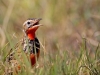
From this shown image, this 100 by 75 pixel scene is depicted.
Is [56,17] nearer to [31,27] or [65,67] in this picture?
[31,27]

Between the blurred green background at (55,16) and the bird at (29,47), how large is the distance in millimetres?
3480

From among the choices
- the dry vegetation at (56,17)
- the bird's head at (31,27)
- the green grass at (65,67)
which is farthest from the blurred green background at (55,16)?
the green grass at (65,67)

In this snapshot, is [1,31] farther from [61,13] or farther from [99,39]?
[61,13]

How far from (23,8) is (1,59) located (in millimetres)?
5168

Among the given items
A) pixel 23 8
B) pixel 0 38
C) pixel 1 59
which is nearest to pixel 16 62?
pixel 1 59

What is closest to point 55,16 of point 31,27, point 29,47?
point 31,27

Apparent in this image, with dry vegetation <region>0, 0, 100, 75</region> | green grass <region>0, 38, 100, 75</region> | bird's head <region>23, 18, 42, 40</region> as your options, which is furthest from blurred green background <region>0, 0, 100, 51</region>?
green grass <region>0, 38, 100, 75</region>

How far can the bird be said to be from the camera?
17.5 feet

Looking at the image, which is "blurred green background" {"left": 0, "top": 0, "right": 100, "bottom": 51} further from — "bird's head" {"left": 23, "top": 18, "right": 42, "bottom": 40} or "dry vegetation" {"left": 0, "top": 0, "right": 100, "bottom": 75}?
"bird's head" {"left": 23, "top": 18, "right": 42, "bottom": 40}

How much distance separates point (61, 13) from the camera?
32.9ft

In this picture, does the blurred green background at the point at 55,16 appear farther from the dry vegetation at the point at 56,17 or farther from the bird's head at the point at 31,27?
the bird's head at the point at 31,27

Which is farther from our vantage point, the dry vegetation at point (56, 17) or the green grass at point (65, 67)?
the dry vegetation at point (56, 17)

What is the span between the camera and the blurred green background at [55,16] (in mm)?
9625

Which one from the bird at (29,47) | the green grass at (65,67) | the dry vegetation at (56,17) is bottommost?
the green grass at (65,67)
